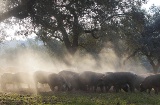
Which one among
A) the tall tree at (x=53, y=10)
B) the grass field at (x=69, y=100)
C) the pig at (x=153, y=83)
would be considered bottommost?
the grass field at (x=69, y=100)

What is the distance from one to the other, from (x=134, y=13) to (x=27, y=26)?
1591cm

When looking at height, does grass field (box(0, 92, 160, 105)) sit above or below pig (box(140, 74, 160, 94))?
below

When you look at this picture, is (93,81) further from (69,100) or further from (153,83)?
(69,100)

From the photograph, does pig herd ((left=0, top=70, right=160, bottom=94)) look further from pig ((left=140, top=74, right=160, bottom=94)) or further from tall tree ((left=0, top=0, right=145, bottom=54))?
tall tree ((left=0, top=0, right=145, bottom=54))

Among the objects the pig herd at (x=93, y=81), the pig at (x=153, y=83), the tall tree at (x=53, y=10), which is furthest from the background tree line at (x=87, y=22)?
the pig at (x=153, y=83)

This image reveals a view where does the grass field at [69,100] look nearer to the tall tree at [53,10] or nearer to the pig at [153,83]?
the tall tree at [53,10]

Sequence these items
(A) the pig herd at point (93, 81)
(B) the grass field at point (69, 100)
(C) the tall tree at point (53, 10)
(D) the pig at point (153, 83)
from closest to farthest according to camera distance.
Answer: (B) the grass field at point (69, 100) < (C) the tall tree at point (53, 10) < (D) the pig at point (153, 83) < (A) the pig herd at point (93, 81)

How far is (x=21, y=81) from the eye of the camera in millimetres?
38594

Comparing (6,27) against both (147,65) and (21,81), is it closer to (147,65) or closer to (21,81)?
(21,81)

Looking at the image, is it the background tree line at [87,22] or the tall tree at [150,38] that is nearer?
the background tree line at [87,22]

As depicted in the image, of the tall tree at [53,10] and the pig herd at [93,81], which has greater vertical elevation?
the tall tree at [53,10]

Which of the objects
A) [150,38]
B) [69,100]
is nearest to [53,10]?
[69,100]

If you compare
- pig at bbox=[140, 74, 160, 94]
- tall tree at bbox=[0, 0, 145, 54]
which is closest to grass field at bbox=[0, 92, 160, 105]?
tall tree at bbox=[0, 0, 145, 54]

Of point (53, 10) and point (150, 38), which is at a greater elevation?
point (150, 38)
